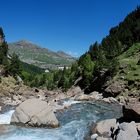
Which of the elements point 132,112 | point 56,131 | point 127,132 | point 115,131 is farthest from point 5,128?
point 132,112

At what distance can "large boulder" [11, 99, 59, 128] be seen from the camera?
38062 millimetres

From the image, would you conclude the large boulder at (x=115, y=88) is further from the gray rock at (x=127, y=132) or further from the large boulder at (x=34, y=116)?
the gray rock at (x=127, y=132)

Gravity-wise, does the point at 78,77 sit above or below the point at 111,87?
above

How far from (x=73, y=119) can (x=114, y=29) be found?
120 metres

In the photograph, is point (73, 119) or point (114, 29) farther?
point (114, 29)

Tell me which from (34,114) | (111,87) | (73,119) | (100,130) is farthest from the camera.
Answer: (111,87)

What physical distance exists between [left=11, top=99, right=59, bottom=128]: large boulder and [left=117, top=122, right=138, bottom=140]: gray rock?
10884 millimetres

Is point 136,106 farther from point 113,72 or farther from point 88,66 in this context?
point 88,66

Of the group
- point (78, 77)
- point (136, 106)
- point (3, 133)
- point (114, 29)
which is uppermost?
point (114, 29)

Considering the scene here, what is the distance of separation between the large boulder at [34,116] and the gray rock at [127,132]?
10884 millimetres

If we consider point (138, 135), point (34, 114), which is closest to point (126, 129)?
point (138, 135)

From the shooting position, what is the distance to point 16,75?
10969cm

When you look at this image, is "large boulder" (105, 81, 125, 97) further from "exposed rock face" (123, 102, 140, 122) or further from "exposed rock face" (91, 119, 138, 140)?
"exposed rock face" (91, 119, 138, 140)

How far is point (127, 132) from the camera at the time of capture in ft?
98.7
